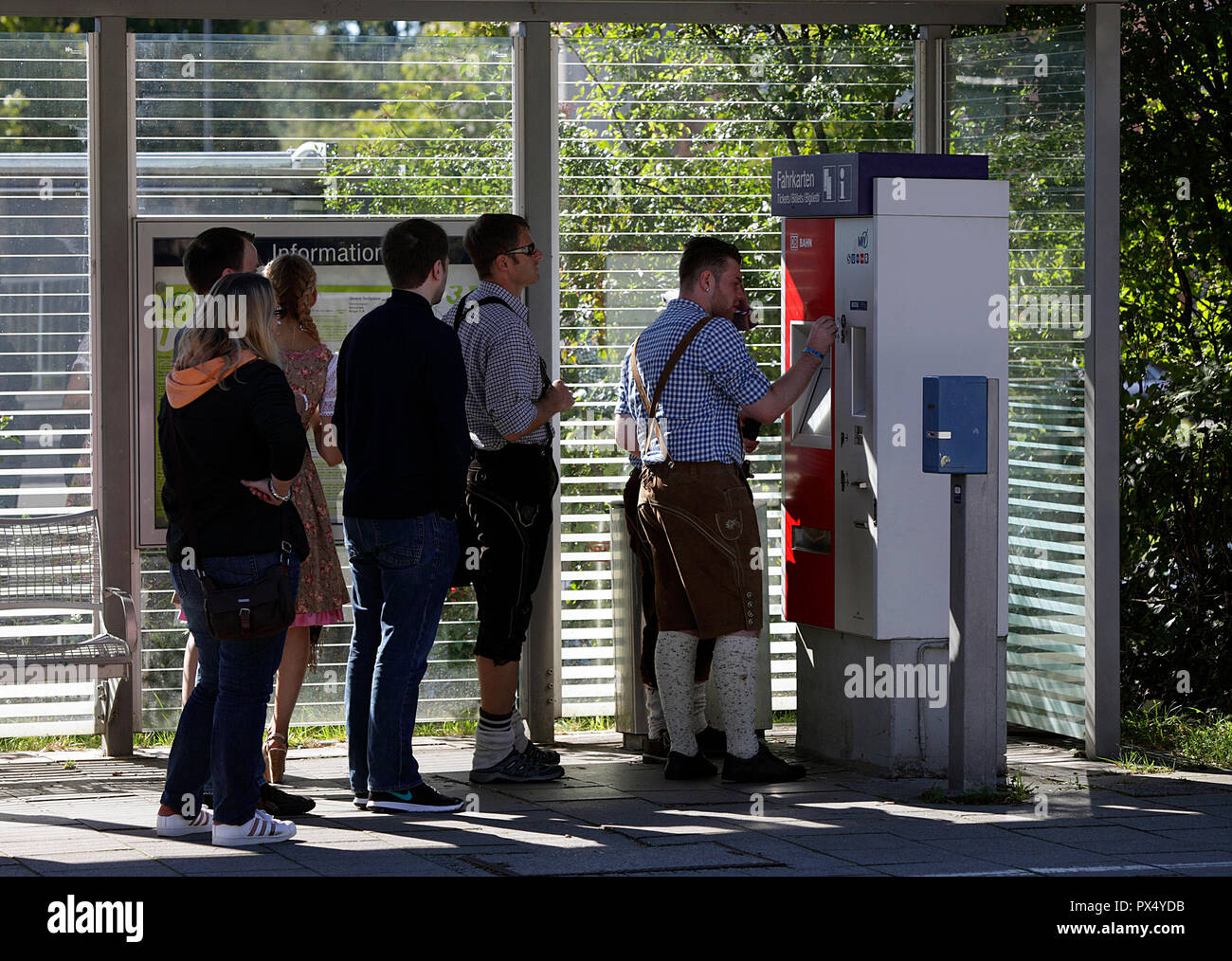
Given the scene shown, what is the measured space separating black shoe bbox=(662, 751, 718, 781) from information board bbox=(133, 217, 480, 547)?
1866 mm

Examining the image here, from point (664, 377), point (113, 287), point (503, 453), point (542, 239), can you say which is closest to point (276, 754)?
point (503, 453)

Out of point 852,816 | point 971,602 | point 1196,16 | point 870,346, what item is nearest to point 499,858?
point 852,816

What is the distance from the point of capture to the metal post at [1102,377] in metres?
7.44

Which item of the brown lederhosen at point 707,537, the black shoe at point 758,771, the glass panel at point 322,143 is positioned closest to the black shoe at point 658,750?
the black shoe at point 758,771

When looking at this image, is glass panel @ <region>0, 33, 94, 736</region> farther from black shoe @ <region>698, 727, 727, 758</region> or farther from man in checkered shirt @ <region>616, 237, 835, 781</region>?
black shoe @ <region>698, 727, 727, 758</region>

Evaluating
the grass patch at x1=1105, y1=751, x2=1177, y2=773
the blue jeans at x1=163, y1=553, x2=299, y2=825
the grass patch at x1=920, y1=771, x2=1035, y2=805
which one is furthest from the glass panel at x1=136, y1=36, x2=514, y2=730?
the grass patch at x1=1105, y1=751, x2=1177, y2=773

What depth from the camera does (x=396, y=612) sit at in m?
6.22

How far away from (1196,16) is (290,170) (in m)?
4.25

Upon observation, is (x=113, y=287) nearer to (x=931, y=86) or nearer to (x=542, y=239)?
(x=542, y=239)

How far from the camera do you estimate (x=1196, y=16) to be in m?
8.44

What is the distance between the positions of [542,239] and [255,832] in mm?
3150

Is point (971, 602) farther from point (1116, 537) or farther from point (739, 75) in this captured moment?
point (739, 75)
